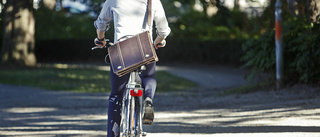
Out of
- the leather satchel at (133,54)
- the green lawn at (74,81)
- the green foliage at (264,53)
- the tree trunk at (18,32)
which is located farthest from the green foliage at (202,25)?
the leather satchel at (133,54)

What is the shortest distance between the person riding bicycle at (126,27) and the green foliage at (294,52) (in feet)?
17.2

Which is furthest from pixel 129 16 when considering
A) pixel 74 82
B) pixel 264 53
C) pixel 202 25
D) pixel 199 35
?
pixel 202 25

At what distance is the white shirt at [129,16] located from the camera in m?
4.07

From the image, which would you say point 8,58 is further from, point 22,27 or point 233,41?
point 233,41

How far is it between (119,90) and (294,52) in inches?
248

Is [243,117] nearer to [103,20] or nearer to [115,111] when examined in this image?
[115,111]

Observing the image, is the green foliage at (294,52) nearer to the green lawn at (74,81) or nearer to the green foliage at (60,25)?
the green lawn at (74,81)

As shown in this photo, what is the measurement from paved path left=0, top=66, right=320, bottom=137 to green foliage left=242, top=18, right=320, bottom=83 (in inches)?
15.7

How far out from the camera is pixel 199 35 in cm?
2788

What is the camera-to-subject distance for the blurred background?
945 cm

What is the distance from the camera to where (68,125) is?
267 inches

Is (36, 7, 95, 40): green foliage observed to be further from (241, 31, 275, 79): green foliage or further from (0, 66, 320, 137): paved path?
(241, 31, 275, 79): green foliage

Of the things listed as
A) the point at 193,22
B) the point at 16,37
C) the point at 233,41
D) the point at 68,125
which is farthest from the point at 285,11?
the point at 193,22

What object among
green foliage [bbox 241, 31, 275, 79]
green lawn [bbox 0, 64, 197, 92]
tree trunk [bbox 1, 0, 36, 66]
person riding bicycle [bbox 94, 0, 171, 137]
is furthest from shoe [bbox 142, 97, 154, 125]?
tree trunk [bbox 1, 0, 36, 66]
